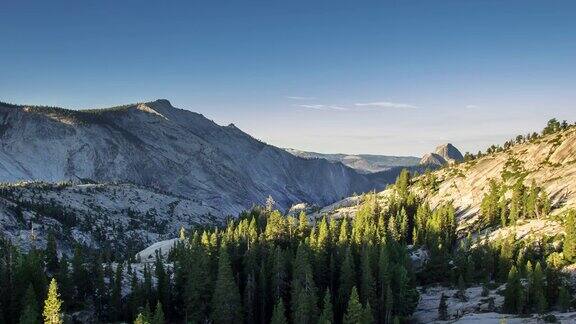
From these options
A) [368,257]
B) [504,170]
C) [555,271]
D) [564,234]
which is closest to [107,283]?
[368,257]

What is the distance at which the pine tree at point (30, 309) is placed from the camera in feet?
227

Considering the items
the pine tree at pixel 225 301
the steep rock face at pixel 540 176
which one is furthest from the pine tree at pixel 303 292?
the steep rock face at pixel 540 176

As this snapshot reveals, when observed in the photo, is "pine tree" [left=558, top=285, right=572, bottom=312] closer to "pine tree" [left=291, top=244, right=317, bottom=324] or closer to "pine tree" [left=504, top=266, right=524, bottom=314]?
"pine tree" [left=504, top=266, right=524, bottom=314]

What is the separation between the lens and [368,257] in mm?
102688

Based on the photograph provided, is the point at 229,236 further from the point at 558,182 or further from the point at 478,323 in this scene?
the point at 558,182

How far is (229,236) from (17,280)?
5332cm

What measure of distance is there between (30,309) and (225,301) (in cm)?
3095

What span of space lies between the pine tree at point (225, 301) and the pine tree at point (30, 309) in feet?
93.1

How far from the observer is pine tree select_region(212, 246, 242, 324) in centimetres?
8744

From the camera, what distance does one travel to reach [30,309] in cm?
7175

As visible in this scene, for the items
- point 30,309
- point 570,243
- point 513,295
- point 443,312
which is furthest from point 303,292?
point 570,243

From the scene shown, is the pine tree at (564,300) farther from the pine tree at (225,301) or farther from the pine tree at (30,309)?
the pine tree at (30,309)

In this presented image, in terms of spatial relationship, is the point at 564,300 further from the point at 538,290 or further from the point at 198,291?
the point at 198,291

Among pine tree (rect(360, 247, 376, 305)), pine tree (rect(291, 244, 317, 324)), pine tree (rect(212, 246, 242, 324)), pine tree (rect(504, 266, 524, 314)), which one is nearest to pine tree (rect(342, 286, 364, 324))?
pine tree (rect(291, 244, 317, 324))
